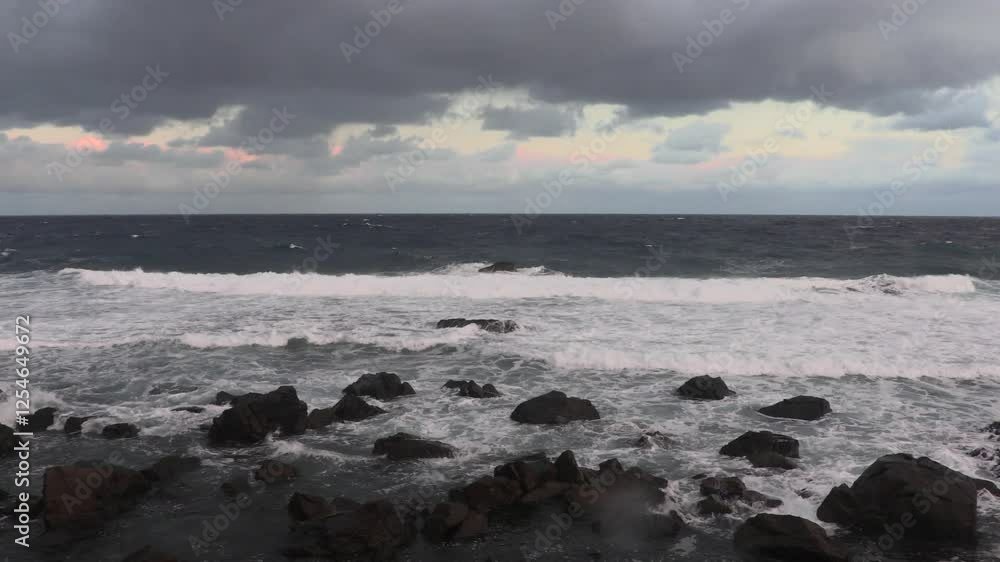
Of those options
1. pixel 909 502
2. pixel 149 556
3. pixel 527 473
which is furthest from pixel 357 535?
pixel 909 502

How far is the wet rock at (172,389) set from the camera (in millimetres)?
16016

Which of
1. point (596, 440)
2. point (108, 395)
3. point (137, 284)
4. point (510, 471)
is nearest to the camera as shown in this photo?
point (510, 471)

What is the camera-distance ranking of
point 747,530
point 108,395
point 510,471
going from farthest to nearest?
1. point 108,395
2. point 510,471
3. point 747,530

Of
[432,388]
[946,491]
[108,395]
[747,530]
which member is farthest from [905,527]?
Result: [108,395]

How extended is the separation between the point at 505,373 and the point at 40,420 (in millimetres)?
11024

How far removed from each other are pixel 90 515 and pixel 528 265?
35.8 meters

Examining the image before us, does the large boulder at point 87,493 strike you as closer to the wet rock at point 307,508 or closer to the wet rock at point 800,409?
the wet rock at point 307,508

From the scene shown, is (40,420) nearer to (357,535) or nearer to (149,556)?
(149,556)

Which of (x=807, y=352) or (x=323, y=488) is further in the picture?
(x=807, y=352)

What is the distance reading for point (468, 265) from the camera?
43.9 metres

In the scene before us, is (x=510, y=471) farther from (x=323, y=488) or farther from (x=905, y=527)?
(x=905, y=527)

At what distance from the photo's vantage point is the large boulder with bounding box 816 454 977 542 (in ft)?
30.7

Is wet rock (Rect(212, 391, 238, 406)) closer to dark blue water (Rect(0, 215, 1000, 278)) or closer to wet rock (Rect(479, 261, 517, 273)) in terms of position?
wet rock (Rect(479, 261, 517, 273))

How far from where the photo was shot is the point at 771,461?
1152cm
